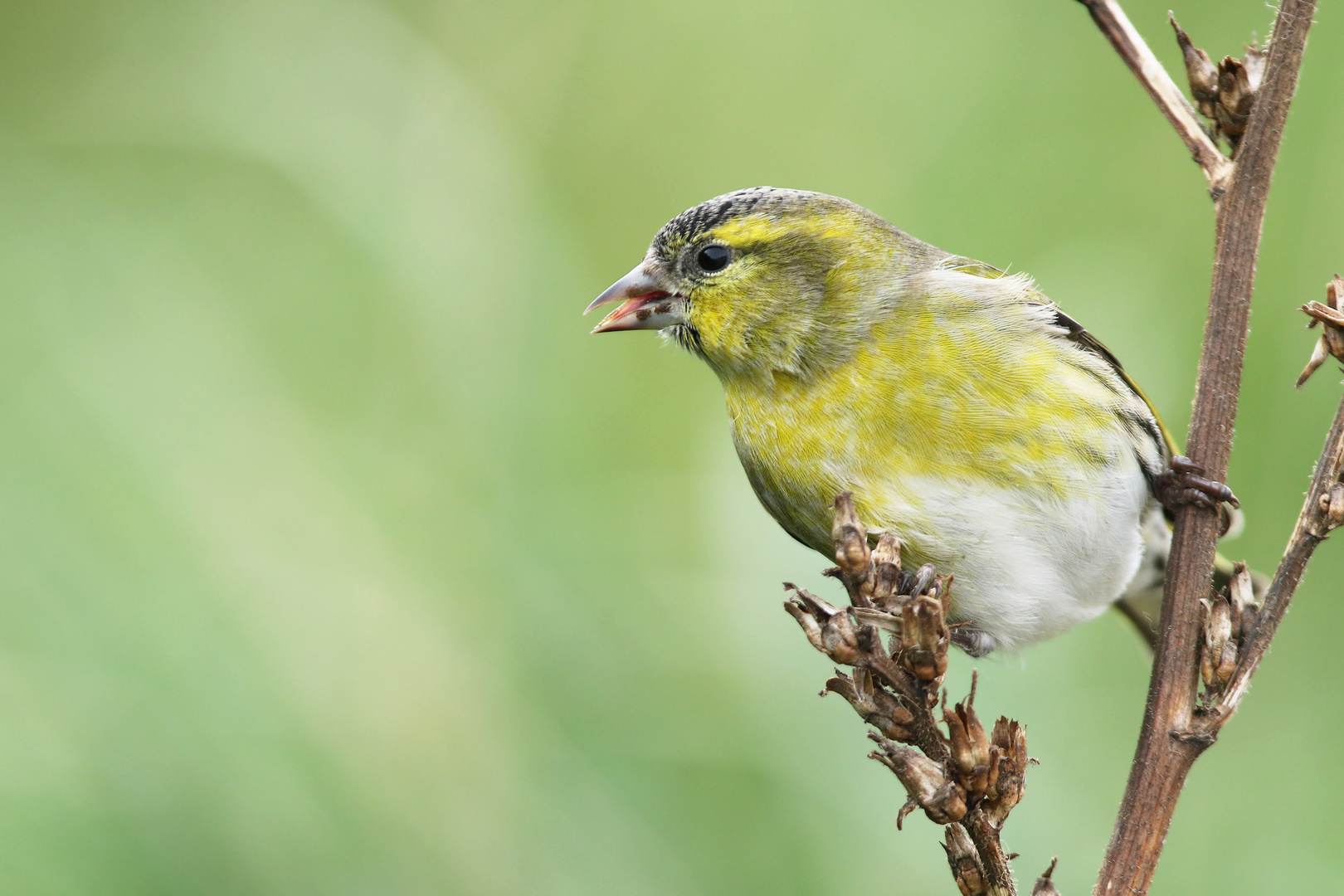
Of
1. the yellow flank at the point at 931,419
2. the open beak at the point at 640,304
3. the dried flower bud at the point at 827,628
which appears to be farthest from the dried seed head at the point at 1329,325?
the open beak at the point at 640,304

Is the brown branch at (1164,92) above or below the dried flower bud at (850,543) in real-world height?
above

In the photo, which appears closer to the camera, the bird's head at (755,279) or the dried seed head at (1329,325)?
the dried seed head at (1329,325)

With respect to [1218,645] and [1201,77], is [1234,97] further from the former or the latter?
[1218,645]

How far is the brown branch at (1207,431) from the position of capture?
1.73 meters

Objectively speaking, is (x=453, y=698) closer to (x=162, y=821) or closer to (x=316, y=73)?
(x=162, y=821)

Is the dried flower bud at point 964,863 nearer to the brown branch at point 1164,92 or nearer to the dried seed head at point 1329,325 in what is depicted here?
the dried seed head at point 1329,325

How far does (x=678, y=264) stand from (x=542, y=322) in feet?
2.32

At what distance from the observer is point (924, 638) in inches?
67.5

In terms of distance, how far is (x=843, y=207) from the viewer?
115 inches

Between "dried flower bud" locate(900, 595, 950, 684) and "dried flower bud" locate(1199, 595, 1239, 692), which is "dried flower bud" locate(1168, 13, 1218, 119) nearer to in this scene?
"dried flower bud" locate(1199, 595, 1239, 692)

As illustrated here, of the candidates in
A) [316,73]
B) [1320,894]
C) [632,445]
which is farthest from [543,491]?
[1320,894]

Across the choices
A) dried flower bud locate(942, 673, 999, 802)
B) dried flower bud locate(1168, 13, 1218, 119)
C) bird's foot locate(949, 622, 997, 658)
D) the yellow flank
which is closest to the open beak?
the yellow flank

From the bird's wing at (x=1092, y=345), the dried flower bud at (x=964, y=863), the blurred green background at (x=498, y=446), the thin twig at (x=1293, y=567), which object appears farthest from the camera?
the bird's wing at (x=1092, y=345)

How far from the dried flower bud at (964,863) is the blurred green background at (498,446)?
0.98 metres
